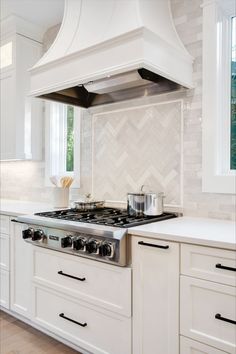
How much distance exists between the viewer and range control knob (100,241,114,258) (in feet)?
5.58

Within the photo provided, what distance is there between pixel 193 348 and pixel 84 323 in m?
0.73

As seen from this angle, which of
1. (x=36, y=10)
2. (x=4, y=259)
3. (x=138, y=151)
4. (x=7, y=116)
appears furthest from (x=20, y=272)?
(x=36, y=10)

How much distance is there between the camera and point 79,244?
1853 millimetres

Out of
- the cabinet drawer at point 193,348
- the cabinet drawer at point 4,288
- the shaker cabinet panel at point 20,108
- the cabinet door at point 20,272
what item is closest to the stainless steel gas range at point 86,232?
the cabinet door at point 20,272

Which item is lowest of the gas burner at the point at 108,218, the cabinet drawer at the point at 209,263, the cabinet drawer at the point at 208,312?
the cabinet drawer at the point at 208,312

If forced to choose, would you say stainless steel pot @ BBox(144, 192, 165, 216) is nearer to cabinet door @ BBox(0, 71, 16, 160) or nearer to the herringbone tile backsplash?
the herringbone tile backsplash

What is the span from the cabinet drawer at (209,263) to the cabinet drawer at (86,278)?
1.19 feet

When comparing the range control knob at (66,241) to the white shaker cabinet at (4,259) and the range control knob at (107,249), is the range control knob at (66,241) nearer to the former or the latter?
the range control knob at (107,249)

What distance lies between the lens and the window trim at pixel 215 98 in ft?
6.86

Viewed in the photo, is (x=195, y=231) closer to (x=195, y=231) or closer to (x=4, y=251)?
(x=195, y=231)

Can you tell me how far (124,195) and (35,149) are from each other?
3.91 feet

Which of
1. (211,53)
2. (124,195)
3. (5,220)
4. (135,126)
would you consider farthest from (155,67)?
(5,220)

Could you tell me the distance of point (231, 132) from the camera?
216 cm

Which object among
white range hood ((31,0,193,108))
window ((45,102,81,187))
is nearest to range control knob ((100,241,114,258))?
white range hood ((31,0,193,108))
